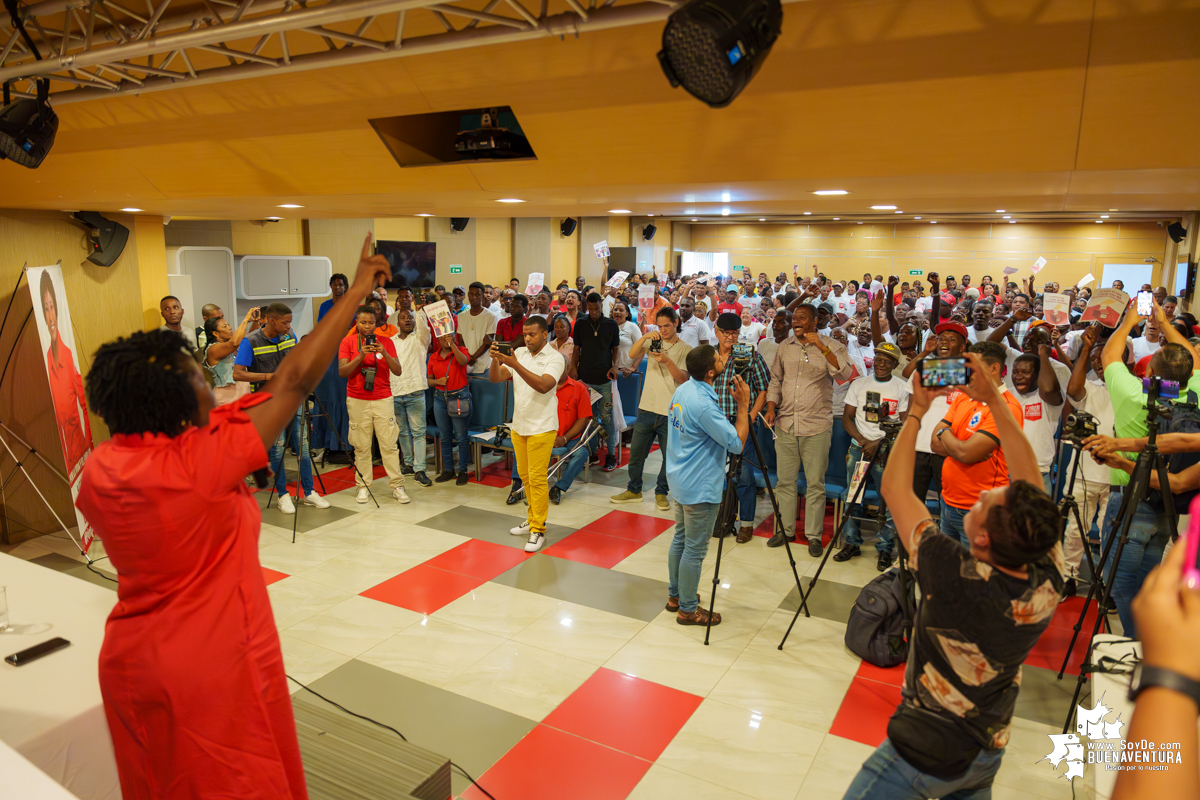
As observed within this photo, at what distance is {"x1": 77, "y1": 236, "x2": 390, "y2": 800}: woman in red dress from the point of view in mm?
1632

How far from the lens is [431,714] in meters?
3.61

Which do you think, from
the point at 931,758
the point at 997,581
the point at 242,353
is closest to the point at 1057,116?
the point at 997,581

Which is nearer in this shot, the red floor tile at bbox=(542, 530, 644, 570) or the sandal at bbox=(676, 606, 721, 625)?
the sandal at bbox=(676, 606, 721, 625)

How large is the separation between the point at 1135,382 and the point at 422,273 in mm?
13001

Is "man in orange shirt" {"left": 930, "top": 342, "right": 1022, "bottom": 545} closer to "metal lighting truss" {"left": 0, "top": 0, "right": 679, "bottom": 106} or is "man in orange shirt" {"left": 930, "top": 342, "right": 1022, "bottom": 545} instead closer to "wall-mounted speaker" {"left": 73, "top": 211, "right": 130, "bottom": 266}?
"metal lighting truss" {"left": 0, "top": 0, "right": 679, "bottom": 106}

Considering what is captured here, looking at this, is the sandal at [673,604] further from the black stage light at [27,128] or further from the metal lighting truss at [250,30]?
the black stage light at [27,128]

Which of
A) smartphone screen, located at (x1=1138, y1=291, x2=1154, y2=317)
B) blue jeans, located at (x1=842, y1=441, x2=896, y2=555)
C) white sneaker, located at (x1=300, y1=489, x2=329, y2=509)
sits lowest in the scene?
white sneaker, located at (x1=300, y1=489, x2=329, y2=509)

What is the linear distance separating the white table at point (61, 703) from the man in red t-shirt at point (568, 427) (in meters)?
3.97

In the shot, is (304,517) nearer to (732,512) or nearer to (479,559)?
(479,559)

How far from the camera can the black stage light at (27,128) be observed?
3.75 metres

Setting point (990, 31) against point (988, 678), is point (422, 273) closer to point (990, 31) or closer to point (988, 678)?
point (990, 31)

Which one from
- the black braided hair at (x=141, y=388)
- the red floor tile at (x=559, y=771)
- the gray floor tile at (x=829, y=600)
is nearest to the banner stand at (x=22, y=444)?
the red floor tile at (x=559, y=771)

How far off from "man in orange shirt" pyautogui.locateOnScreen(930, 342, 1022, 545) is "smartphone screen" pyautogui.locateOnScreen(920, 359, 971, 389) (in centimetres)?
159

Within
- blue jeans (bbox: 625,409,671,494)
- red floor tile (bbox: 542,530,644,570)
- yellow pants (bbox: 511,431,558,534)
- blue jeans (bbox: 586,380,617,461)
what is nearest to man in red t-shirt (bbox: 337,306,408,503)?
yellow pants (bbox: 511,431,558,534)
